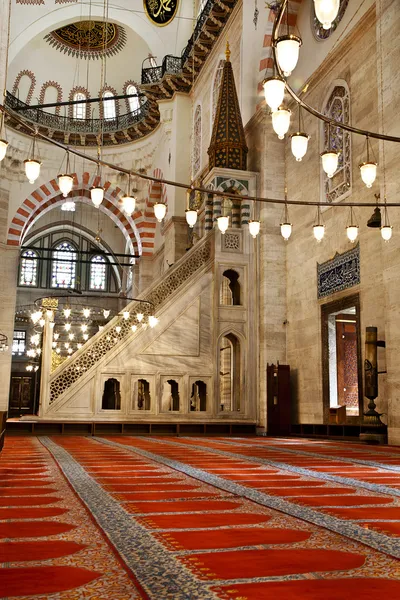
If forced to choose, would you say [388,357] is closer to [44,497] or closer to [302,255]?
[302,255]

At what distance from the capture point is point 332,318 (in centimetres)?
928

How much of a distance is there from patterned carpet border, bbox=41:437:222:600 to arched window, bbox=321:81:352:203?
677cm

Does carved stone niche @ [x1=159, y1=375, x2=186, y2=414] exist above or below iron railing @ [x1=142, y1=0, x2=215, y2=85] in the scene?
below

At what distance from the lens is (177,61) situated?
14680 millimetres

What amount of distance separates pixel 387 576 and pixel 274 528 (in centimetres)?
67

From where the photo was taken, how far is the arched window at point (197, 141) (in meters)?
13.7

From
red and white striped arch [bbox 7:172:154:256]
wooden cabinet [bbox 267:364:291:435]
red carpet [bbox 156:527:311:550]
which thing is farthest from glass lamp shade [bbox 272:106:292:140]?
red and white striped arch [bbox 7:172:154:256]

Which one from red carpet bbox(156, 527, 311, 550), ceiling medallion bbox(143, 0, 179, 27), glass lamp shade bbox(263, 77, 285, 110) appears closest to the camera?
red carpet bbox(156, 527, 311, 550)

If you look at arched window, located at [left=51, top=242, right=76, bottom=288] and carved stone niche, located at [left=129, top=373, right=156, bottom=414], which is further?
arched window, located at [left=51, top=242, right=76, bottom=288]

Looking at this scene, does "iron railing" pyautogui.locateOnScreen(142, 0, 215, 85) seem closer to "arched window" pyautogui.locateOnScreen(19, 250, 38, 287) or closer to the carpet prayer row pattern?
"arched window" pyautogui.locateOnScreen(19, 250, 38, 287)

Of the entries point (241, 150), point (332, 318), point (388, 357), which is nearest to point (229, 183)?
point (241, 150)

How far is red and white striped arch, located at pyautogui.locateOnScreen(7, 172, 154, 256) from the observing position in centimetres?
1547

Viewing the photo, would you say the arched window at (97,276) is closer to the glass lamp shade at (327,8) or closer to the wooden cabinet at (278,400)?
the wooden cabinet at (278,400)

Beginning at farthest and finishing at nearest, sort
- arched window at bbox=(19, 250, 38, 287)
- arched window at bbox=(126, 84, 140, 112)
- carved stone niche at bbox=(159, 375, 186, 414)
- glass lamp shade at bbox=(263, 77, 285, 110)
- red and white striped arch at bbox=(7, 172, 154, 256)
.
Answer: arched window at bbox=(19, 250, 38, 287) → arched window at bbox=(126, 84, 140, 112) → red and white striped arch at bbox=(7, 172, 154, 256) → carved stone niche at bbox=(159, 375, 186, 414) → glass lamp shade at bbox=(263, 77, 285, 110)
